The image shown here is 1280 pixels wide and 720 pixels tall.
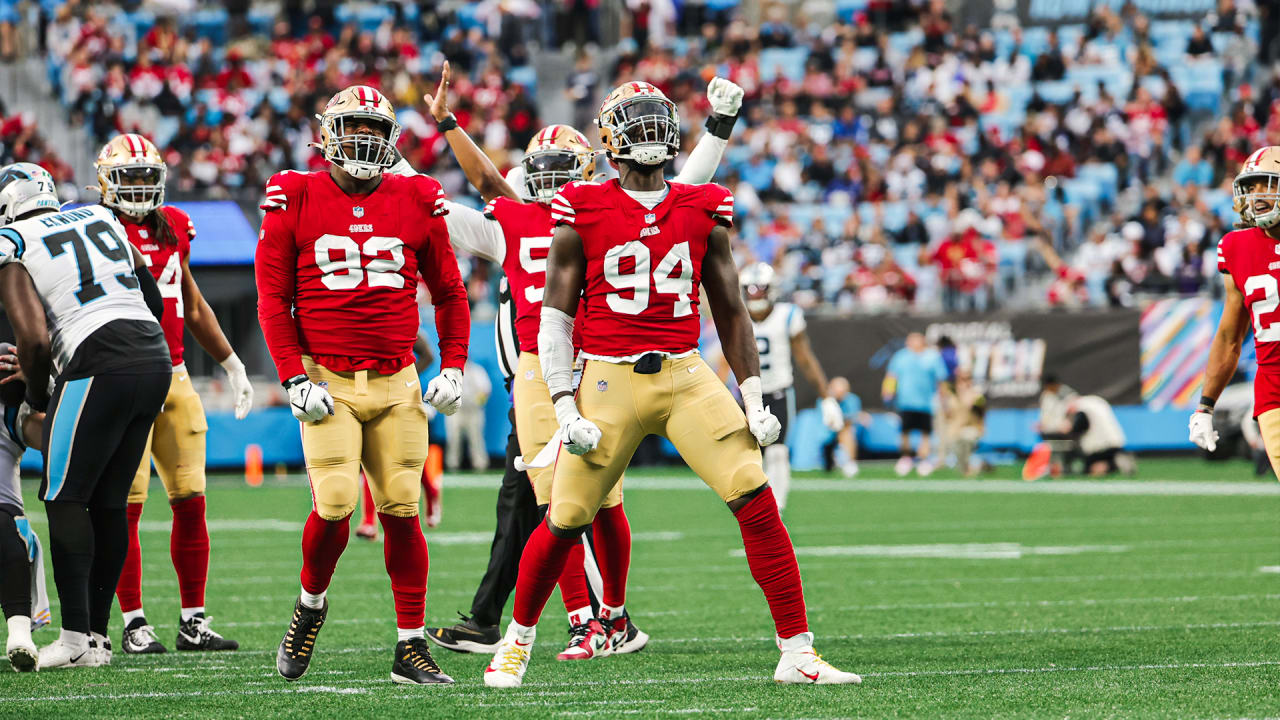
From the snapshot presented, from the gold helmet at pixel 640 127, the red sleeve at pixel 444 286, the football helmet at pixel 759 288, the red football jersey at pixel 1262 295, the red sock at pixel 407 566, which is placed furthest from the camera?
the football helmet at pixel 759 288

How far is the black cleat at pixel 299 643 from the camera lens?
5855 millimetres

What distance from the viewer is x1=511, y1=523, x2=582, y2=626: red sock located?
18.6ft

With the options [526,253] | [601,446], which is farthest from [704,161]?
[601,446]

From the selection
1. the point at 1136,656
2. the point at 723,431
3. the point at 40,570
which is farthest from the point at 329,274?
the point at 1136,656

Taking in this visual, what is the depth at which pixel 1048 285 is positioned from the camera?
846 inches

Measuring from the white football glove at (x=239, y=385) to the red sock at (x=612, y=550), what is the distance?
5.14ft

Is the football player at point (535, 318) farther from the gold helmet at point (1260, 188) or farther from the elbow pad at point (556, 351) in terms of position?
the gold helmet at point (1260, 188)

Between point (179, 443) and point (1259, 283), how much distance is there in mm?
4439

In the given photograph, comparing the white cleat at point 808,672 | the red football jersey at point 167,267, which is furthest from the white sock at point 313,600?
the red football jersey at point 167,267

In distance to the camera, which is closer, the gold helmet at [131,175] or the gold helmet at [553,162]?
the gold helmet at [553,162]

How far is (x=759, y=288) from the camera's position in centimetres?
1170

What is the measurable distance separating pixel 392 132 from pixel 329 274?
1.82 ft

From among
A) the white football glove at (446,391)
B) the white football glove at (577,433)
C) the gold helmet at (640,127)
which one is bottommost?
the white football glove at (577,433)

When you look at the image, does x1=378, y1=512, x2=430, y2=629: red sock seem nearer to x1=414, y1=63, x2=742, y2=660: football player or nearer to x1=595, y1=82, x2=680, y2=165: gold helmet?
x1=414, y1=63, x2=742, y2=660: football player
